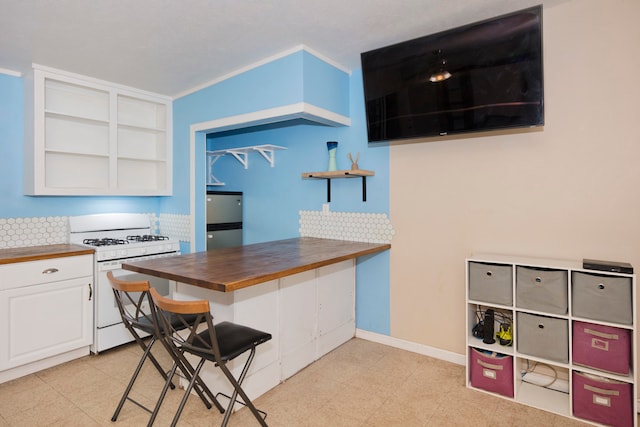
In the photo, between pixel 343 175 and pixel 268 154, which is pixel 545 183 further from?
pixel 268 154

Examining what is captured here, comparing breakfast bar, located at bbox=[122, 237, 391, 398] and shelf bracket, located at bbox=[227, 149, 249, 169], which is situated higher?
shelf bracket, located at bbox=[227, 149, 249, 169]

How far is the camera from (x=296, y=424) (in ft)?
6.80

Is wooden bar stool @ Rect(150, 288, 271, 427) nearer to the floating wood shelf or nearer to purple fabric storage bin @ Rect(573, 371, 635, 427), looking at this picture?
the floating wood shelf

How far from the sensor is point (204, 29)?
8.07 feet

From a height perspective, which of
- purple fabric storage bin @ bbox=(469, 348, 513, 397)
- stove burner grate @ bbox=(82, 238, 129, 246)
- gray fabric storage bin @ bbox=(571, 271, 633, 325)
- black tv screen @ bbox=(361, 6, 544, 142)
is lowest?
purple fabric storage bin @ bbox=(469, 348, 513, 397)

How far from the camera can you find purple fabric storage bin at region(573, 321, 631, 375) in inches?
79.2

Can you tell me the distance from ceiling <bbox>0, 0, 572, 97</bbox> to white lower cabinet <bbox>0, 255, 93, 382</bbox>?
164 centimetres

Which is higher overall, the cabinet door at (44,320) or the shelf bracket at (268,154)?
the shelf bracket at (268,154)

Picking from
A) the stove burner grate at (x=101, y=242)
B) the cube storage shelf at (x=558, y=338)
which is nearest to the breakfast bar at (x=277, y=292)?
the cube storage shelf at (x=558, y=338)

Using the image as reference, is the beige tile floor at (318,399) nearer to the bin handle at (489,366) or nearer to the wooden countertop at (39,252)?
the bin handle at (489,366)

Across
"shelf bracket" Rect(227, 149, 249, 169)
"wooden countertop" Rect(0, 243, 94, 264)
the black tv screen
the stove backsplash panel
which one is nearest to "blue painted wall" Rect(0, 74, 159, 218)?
the stove backsplash panel

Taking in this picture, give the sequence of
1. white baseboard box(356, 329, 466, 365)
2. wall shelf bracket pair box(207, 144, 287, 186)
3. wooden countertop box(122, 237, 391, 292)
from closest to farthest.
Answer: wooden countertop box(122, 237, 391, 292) < white baseboard box(356, 329, 466, 365) < wall shelf bracket pair box(207, 144, 287, 186)

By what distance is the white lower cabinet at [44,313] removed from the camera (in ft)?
8.44

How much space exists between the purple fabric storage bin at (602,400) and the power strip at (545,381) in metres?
0.29
